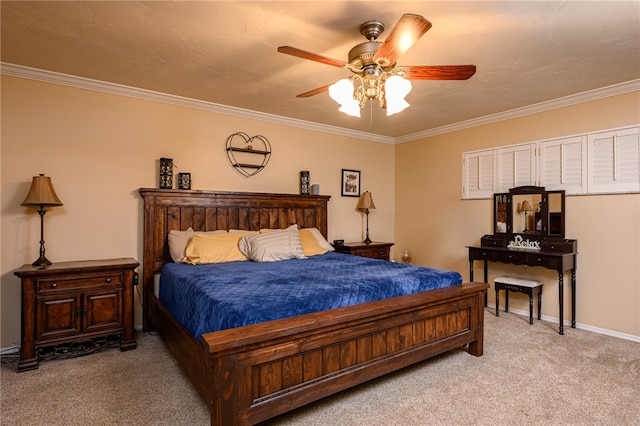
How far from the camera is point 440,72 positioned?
86.7 inches

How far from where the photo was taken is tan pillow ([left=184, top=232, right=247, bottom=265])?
3.33 metres

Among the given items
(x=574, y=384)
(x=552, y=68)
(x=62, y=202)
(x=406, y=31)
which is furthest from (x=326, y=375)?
(x=552, y=68)

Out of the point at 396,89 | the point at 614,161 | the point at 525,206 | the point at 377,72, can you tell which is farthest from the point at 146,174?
the point at 614,161

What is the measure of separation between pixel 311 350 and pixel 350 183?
3626mm

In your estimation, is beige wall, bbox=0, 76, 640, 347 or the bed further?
beige wall, bbox=0, 76, 640, 347

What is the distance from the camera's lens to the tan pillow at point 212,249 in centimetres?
333

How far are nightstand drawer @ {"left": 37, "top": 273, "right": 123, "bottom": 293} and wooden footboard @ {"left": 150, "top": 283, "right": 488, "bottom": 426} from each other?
0.60 metres

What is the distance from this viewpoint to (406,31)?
179 centimetres

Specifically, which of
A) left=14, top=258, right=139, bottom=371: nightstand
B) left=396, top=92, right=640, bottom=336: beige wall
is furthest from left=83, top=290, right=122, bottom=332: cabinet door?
left=396, top=92, right=640, bottom=336: beige wall

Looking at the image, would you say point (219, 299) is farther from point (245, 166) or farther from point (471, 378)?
point (245, 166)

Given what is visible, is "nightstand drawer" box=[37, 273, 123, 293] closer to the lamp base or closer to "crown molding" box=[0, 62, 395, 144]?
the lamp base

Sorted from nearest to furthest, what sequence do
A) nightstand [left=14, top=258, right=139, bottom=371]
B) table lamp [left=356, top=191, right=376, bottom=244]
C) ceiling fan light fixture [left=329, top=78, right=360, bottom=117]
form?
ceiling fan light fixture [left=329, top=78, right=360, bottom=117] < nightstand [left=14, top=258, right=139, bottom=371] < table lamp [left=356, top=191, right=376, bottom=244]

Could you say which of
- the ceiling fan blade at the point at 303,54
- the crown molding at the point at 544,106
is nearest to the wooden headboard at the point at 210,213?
the crown molding at the point at 544,106

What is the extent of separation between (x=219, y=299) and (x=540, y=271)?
149 inches
